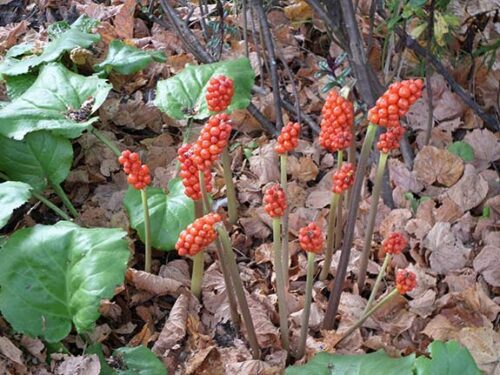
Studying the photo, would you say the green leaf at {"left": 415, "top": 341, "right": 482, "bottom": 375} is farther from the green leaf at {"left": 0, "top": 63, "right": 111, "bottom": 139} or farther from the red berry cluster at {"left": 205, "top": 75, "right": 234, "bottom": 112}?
the green leaf at {"left": 0, "top": 63, "right": 111, "bottom": 139}

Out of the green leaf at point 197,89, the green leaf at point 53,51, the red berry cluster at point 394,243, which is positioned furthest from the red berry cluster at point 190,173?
the green leaf at point 53,51

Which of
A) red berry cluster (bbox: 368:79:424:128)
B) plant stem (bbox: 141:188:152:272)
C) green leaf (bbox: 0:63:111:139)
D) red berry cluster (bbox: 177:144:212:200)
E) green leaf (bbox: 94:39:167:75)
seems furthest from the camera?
green leaf (bbox: 94:39:167:75)

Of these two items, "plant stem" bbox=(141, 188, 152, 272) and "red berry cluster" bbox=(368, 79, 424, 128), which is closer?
"red berry cluster" bbox=(368, 79, 424, 128)

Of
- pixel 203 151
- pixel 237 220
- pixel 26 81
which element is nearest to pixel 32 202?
pixel 26 81

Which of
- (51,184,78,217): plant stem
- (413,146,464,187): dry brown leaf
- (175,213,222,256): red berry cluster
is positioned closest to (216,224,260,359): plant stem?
(175,213,222,256): red berry cluster

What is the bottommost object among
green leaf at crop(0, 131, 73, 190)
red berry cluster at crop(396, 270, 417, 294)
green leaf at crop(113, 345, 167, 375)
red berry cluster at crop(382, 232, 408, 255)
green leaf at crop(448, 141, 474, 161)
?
green leaf at crop(113, 345, 167, 375)

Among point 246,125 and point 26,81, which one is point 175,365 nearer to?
point 246,125

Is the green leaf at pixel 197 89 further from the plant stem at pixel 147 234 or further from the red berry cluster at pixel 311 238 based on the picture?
the red berry cluster at pixel 311 238
